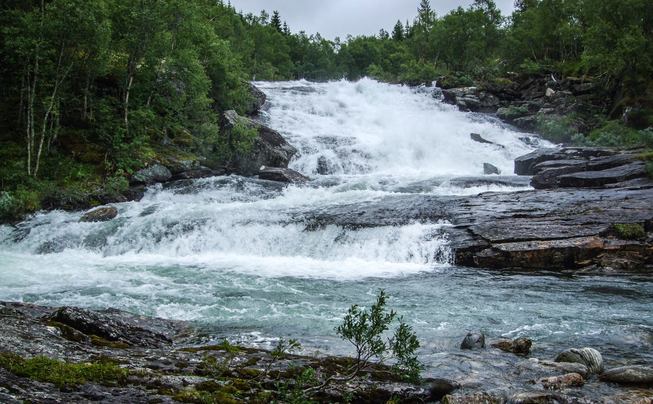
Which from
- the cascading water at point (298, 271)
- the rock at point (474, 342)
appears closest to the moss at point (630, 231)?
the cascading water at point (298, 271)

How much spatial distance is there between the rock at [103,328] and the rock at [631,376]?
6.16 metres

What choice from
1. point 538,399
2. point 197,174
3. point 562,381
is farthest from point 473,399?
point 197,174

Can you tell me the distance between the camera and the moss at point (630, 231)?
14.8m

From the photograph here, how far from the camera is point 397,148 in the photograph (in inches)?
1293

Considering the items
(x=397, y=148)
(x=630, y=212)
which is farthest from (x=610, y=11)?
(x=630, y=212)

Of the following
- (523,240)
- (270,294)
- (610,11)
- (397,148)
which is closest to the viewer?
(270,294)

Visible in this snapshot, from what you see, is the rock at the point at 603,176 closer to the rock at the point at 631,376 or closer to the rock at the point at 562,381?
the rock at the point at 631,376

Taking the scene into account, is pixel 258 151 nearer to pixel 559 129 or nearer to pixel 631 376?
pixel 559 129

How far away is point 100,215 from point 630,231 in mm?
19179

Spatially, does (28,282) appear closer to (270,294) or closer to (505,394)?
(270,294)

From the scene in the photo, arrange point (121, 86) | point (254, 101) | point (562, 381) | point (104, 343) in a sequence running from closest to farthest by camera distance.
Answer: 1. point (104, 343)
2. point (562, 381)
3. point (121, 86)
4. point (254, 101)

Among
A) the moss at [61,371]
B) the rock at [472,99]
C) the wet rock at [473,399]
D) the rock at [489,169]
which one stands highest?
the rock at [472,99]

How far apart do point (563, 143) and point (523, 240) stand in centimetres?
2433

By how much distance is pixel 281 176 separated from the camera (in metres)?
26.4
